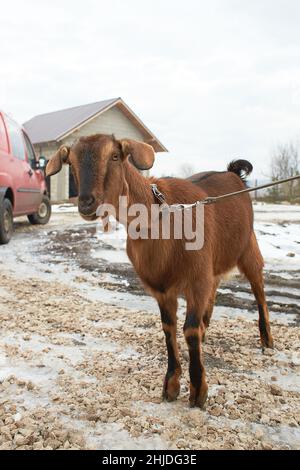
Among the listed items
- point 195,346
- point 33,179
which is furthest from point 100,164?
point 33,179

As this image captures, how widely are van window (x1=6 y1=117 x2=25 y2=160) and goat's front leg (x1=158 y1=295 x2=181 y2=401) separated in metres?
6.96

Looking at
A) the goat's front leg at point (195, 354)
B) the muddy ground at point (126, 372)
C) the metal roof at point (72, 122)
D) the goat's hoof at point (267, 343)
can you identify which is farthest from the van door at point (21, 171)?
the metal roof at point (72, 122)

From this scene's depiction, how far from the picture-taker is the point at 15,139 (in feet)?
30.1

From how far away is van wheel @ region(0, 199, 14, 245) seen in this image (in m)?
8.13

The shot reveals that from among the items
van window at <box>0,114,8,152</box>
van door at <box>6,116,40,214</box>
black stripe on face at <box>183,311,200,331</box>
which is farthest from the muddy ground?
van door at <box>6,116,40,214</box>

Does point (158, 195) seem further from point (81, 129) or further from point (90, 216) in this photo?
point (81, 129)

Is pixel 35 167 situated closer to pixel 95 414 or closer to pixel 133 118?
pixel 95 414

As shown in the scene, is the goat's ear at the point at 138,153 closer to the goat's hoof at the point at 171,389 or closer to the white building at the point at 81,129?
the goat's hoof at the point at 171,389

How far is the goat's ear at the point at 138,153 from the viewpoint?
102 inches

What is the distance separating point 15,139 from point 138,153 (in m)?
7.32

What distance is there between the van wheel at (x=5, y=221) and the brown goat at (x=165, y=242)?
5.65 meters

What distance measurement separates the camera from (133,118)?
2561 cm

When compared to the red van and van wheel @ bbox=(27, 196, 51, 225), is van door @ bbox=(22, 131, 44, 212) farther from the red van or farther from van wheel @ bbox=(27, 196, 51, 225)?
van wheel @ bbox=(27, 196, 51, 225)
